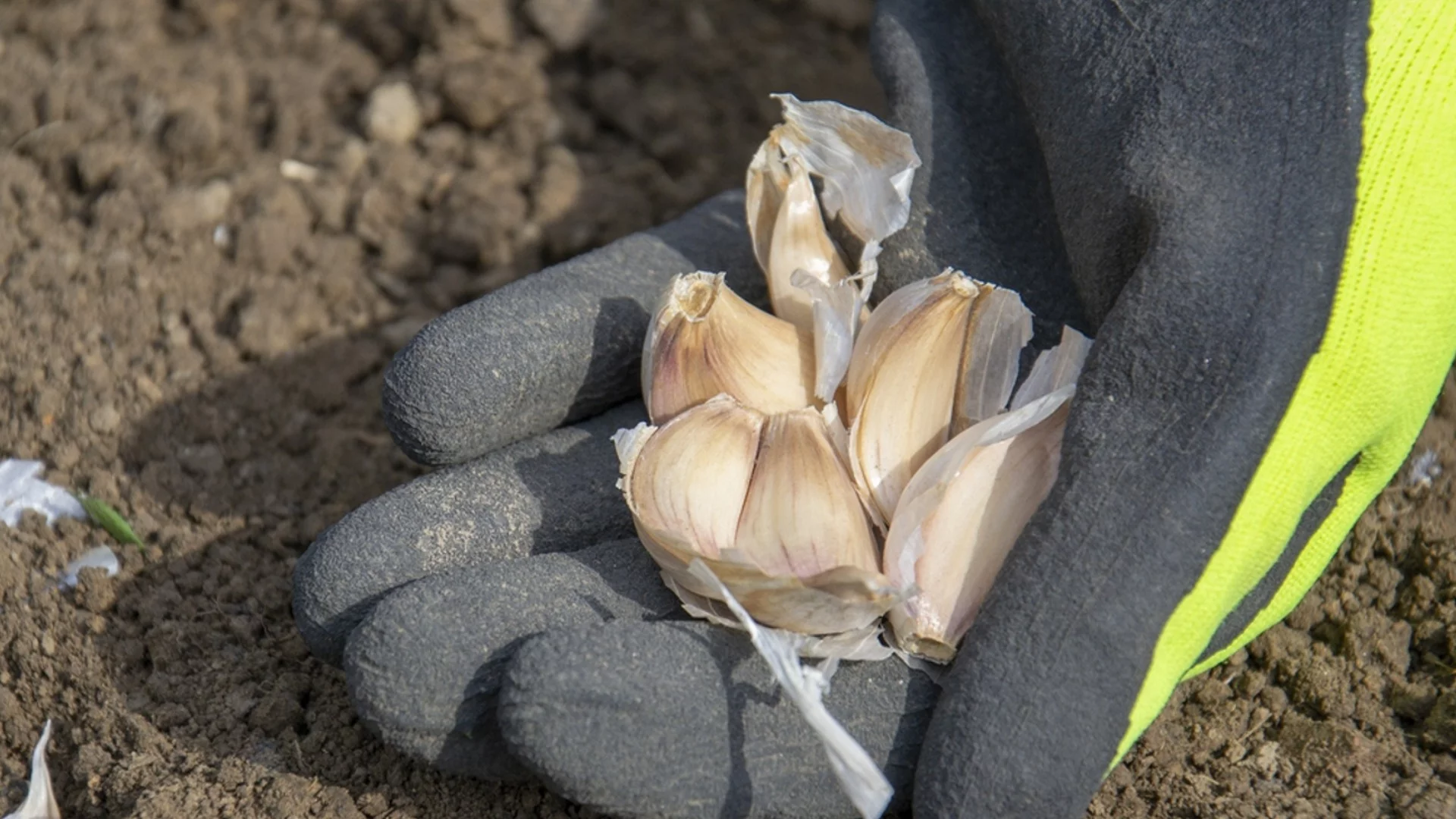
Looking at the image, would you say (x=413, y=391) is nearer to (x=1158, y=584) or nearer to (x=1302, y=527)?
(x=1158, y=584)

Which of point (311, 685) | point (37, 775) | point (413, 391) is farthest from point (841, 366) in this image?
point (37, 775)

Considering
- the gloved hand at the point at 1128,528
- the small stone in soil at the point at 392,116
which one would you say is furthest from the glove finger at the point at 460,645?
the small stone in soil at the point at 392,116

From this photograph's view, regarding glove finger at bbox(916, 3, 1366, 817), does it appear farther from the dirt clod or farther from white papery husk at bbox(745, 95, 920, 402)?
the dirt clod

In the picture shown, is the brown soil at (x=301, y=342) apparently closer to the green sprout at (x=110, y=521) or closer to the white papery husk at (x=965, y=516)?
the green sprout at (x=110, y=521)

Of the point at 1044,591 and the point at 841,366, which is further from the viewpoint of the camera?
the point at 841,366

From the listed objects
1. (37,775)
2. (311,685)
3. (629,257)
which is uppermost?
(629,257)

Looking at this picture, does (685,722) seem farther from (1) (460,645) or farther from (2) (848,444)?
(2) (848,444)
